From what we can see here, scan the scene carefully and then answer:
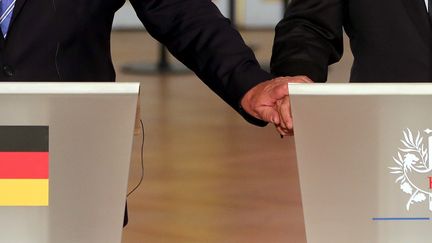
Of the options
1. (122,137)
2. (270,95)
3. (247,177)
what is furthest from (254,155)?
(122,137)

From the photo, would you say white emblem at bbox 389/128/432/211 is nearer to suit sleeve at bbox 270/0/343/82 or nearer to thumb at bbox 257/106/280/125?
thumb at bbox 257/106/280/125

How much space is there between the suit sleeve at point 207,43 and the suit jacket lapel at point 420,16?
1.20ft

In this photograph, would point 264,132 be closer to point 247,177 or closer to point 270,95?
point 247,177

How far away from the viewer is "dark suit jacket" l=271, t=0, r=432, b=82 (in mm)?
2355

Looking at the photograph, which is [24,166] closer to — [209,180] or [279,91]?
[279,91]

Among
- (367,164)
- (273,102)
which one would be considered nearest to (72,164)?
(367,164)

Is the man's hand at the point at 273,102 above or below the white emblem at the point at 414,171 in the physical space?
below

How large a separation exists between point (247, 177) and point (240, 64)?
3231mm

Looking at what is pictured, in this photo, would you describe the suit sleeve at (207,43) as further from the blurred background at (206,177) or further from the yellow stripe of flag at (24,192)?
the blurred background at (206,177)

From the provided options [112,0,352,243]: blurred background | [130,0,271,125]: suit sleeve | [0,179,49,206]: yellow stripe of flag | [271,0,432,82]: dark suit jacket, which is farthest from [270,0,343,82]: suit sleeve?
[112,0,352,243]: blurred background

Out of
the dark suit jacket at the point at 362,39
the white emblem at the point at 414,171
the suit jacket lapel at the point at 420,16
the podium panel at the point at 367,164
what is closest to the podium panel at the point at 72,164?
the podium panel at the point at 367,164

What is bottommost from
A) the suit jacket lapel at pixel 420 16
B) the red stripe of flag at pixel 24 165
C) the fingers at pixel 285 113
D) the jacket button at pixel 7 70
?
the jacket button at pixel 7 70

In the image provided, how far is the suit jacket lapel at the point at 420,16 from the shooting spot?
2324 mm

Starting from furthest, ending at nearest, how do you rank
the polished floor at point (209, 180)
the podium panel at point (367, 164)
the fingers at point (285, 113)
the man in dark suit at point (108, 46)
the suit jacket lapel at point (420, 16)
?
the polished floor at point (209, 180), the suit jacket lapel at point (420, 16), the man in dark suit at point (108, 46), the fingers at point (285, 113), the podium panel at point (367, 164)
